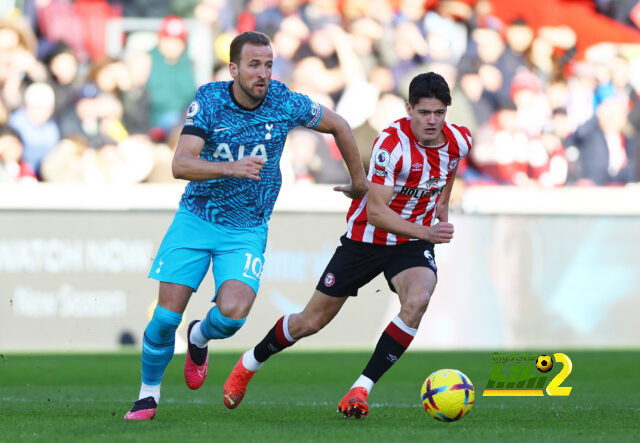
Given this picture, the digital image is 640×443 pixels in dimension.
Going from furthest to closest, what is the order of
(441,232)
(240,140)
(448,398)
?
(441,232)
(240,140)
(448,398)

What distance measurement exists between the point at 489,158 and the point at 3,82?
19.9 ft

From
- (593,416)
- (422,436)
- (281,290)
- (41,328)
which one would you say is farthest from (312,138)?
(422,436)

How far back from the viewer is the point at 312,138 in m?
13.8

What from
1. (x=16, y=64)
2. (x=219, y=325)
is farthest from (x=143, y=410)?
(x=16, y=64)

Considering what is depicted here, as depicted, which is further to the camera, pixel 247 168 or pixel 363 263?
pixel 363 263

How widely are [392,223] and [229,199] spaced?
3.43 ft

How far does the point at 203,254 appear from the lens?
22.3 feet

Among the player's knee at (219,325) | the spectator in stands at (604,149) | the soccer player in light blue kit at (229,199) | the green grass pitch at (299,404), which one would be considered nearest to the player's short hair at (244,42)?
the soccer player in light blue kit at (229,199)

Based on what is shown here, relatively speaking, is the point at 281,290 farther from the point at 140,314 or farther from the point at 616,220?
the point at 616,220

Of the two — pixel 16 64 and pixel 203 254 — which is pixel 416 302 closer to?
pixel 203 254

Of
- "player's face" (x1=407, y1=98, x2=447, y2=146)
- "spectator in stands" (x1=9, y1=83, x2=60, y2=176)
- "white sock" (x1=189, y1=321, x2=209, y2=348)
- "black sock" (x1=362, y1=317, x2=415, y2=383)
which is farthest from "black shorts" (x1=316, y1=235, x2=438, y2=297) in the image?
"spectator in stands" (x1=9, y1=83, x2=60, y2=176)

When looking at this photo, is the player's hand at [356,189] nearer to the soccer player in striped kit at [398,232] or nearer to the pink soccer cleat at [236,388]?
the soccer player in striped kit at [398,232]

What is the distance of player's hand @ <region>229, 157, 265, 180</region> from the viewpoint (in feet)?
20.0

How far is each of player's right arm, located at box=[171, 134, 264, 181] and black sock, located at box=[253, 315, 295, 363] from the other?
5.38ft
